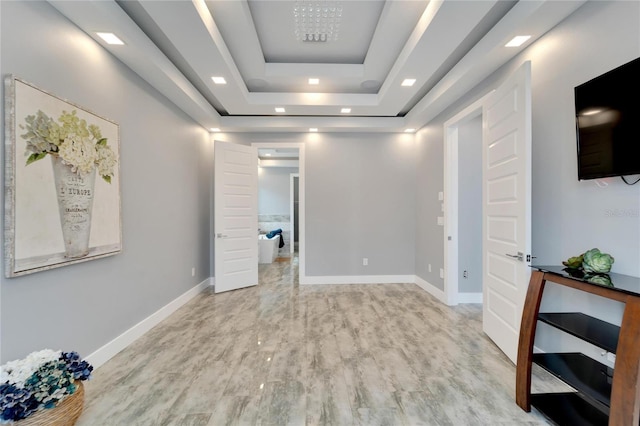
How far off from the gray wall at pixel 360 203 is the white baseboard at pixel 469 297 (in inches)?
43.6

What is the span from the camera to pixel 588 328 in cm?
154

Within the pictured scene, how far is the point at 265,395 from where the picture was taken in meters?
1.89

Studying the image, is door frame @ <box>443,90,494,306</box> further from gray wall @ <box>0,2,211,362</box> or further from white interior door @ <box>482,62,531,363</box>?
gray wall @ <box>0,2,211,362</box>

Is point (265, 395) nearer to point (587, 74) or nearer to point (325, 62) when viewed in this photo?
point (587, 74)

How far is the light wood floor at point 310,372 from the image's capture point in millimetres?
1710

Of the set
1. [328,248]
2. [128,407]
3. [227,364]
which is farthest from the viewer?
[328,248]

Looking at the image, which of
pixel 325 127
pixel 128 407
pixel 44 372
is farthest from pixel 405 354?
pixel 325 127

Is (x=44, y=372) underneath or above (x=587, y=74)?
underneath

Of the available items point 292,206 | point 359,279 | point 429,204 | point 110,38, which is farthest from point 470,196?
point 292,206

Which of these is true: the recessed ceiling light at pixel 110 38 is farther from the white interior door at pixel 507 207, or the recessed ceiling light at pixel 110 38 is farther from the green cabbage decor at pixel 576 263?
the green cabbage decor at pixel 576 263

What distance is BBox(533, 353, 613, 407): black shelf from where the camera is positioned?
1.38 m

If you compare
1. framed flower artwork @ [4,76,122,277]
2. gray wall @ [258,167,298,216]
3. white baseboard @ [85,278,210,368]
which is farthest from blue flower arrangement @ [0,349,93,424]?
gray wall @ [258,167,298,216]

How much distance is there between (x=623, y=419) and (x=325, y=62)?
12.1 ft

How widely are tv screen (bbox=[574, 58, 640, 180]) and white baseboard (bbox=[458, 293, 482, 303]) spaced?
241 centimetres
